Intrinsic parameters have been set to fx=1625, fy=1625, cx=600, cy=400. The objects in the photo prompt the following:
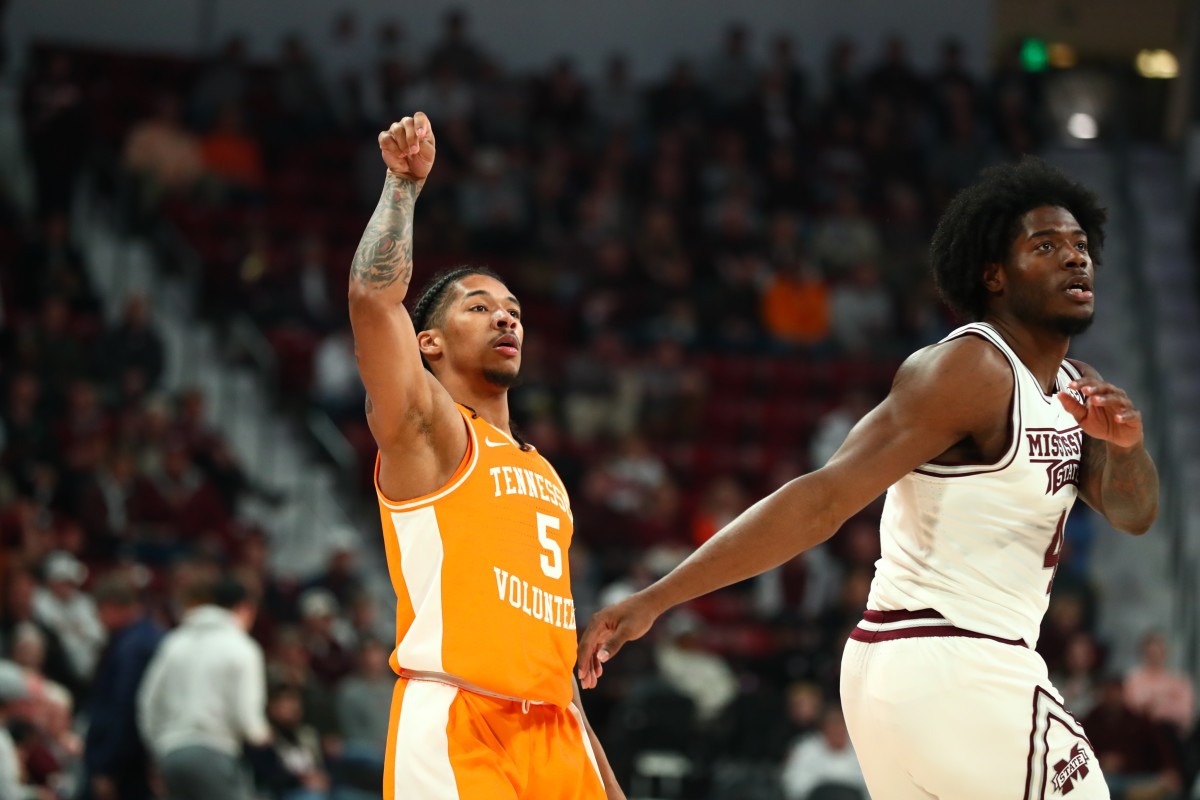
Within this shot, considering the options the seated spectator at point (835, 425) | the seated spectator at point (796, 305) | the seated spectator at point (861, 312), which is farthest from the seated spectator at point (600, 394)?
the seated spectator at point (861, 312)

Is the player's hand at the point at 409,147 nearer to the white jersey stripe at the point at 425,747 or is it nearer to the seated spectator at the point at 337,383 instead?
the white jersey stripe at the point at 425,747

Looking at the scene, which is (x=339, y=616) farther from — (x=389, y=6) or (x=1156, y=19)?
(x=1156, y=19)

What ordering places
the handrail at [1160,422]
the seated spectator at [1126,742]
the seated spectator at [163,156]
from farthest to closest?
the seated spectator at [163,156], the handrail at [1160,422], the seated spectator at [1126,742]

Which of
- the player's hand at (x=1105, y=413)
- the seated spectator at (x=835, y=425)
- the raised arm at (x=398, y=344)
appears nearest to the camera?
the player's hand at (x=1105, y=413)

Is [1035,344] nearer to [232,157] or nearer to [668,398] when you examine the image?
[668,398]

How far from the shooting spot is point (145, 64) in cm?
1881

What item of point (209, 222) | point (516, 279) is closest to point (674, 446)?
point (516, 279)

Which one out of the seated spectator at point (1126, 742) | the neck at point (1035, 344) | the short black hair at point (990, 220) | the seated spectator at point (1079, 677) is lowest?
the seated spectator at point (1126, 742)

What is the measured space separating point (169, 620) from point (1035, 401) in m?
8.97

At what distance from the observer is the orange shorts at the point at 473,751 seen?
14.4 ft

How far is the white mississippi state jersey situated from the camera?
415 centimetres

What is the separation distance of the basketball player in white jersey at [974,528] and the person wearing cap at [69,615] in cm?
824

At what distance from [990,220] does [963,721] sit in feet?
4.56

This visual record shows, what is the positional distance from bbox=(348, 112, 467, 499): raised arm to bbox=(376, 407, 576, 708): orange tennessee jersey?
0.10 m
